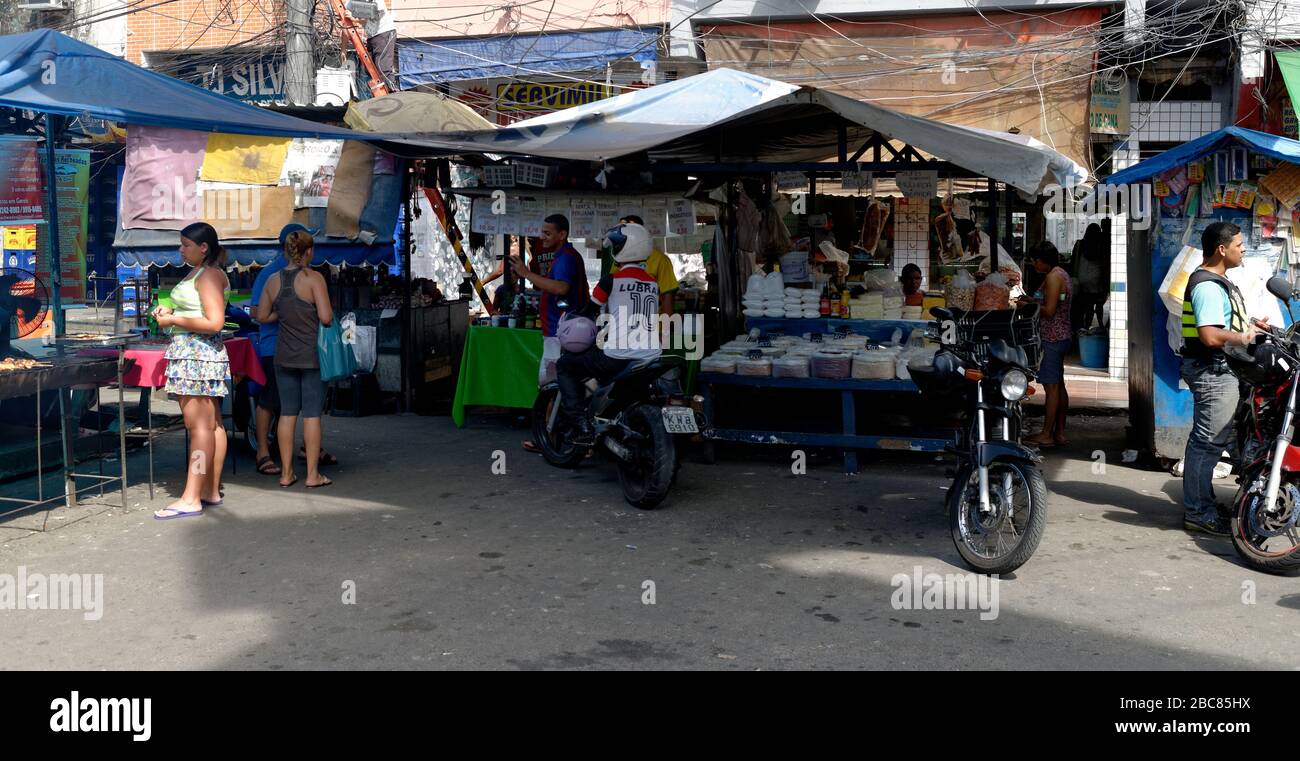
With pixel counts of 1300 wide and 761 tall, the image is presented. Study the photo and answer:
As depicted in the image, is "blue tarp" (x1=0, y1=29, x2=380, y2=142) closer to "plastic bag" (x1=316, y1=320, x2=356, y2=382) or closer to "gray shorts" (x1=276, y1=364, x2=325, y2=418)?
"plastic bag" (x1=316, y1=320, x2=356, y2=382)

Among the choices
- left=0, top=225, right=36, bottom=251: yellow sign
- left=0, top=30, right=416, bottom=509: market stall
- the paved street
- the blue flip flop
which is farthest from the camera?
left=0, top=225, right=36, bottom=251: yellow sign

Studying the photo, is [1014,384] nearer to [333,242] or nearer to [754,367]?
[754,367]

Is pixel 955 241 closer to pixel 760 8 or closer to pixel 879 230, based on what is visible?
pixel 879 230

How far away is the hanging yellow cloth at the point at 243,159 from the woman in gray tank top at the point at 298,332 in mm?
3090

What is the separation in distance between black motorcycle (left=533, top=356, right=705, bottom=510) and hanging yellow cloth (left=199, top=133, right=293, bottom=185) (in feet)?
14.6

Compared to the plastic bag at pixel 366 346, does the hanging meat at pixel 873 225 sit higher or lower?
higher

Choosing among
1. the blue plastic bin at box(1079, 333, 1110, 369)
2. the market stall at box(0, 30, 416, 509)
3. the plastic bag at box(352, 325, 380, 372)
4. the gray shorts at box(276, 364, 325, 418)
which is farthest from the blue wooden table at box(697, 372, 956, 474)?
the blue plastic bin at box(1079, 333, 1110, 369)

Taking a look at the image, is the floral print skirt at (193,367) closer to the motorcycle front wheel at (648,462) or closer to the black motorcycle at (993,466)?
the motorcycle front wheel at (648,462)

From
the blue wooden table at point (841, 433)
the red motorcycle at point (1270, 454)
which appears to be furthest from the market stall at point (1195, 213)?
the blue wooden table at point (841, 433)

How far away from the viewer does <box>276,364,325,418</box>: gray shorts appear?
25.5 ft

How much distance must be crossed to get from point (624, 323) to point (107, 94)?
3.72 meters

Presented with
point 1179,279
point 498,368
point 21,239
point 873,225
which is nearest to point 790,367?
point 1179,279
